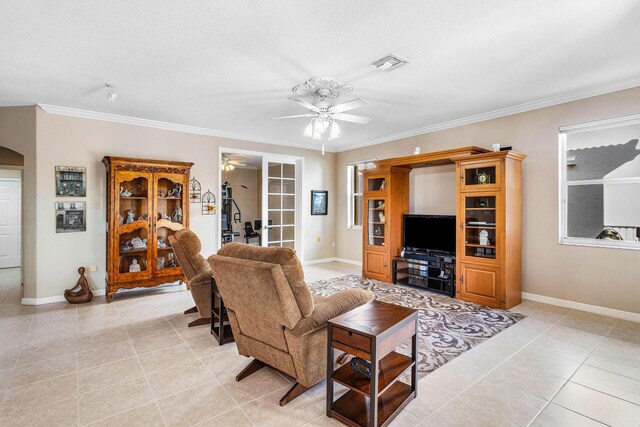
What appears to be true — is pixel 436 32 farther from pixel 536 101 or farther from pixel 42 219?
pixel 42 219

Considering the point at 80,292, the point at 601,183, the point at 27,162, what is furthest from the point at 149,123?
the point at 601,183

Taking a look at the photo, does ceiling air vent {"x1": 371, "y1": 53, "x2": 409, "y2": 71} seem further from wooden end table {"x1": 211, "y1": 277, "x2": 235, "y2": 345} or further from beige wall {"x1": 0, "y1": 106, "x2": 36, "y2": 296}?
beige wall {"x1": 0, "y1": 106, "x2": 36, "y2": 296}

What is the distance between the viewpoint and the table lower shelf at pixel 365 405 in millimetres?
1903

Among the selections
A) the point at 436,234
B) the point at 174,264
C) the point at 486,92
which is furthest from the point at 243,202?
the point at 486,92

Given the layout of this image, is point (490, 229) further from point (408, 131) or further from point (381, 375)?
point (381, 375)

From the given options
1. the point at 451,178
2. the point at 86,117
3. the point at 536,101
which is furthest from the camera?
the point at 451,178

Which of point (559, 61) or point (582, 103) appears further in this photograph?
point (582, 103)

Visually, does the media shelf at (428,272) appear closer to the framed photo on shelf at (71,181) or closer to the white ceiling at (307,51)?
the white ceiling at (307,51)

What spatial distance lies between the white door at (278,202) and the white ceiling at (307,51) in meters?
2.30

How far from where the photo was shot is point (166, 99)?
4035 mm

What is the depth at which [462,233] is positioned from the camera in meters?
4.45

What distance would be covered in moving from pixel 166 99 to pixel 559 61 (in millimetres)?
4382

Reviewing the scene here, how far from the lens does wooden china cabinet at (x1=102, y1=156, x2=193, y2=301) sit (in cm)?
440

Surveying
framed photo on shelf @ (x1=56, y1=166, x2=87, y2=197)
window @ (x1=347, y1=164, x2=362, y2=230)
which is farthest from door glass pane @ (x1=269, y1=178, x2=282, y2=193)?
framed photo on shelf @ (x1=56, y1=166, x2=87, y2=197)
